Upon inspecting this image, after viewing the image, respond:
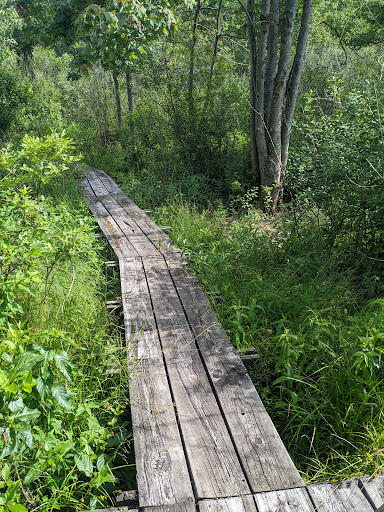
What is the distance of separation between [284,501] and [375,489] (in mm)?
473

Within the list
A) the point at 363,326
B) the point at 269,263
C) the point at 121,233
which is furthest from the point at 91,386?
the point at 121,233

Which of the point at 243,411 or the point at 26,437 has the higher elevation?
the point at 26,437

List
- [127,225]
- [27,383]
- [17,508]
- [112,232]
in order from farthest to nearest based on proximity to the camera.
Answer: [127,225], [112,232], [27,383], [17,508]

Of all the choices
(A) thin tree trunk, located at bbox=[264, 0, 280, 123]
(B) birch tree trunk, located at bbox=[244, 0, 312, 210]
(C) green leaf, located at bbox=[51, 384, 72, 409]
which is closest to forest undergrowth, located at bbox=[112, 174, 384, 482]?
(C) green leaf, located at bbox=[51, 384, 72, 409]

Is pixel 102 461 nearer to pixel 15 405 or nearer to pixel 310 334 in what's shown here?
pixel 15 405

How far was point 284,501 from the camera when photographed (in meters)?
1.97

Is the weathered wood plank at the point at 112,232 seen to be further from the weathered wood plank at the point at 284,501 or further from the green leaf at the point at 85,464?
the weathered wood plank at the point at 284,501

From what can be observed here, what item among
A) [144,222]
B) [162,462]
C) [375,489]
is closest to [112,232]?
[144,222]

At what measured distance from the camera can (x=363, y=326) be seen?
3.09 m

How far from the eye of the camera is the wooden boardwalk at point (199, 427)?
2.00 m

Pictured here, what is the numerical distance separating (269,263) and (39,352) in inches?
113

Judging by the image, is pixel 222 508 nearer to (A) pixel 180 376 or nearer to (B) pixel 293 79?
(A) pixel 180 376

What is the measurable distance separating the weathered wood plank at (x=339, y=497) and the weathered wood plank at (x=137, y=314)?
4.25 ft

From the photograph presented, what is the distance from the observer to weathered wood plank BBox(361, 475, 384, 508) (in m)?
2.01
